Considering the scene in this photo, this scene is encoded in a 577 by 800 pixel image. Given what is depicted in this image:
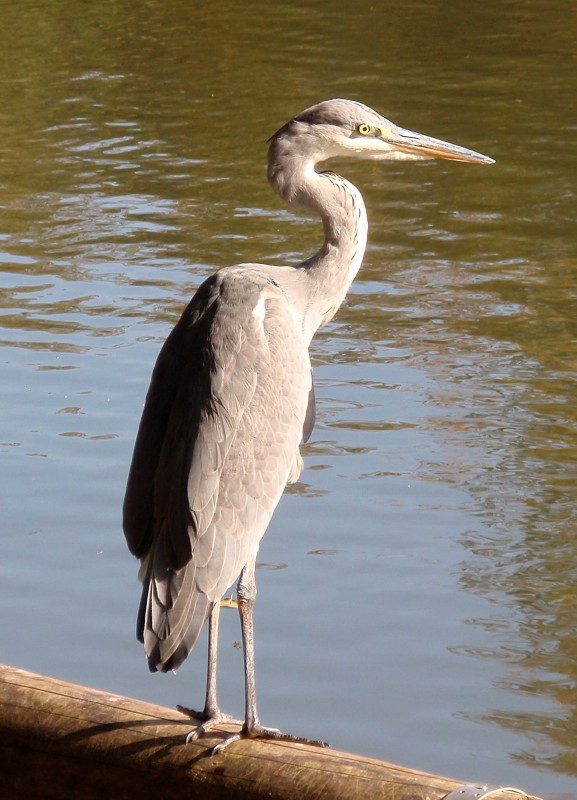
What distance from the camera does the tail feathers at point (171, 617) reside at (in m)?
3.22

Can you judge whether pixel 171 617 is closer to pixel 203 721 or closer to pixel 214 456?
pixel 203 721

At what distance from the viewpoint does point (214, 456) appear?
346 cm

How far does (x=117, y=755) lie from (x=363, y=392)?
4341 millimetres

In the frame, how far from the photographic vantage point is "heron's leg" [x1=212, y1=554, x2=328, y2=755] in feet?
10.1

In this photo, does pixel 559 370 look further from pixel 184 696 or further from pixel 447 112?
pixel 447 112

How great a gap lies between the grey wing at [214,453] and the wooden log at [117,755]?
0.29 m

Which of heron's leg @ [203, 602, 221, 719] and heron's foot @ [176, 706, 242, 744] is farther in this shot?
heron's leg @ [203, 602, 221, 719]

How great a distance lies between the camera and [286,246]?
921cm

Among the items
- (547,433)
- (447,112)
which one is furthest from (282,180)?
(447,112)

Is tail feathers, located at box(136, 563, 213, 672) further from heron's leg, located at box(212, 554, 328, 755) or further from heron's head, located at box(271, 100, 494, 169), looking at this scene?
heron's head, located at box(271, 100, 494, 169)

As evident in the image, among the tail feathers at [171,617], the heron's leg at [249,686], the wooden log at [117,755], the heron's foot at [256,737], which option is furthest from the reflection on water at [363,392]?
the wooden log at [117,755]

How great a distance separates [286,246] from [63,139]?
4.12 meters

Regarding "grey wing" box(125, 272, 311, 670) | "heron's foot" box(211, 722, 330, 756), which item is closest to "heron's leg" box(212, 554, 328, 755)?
"heron's foot" box(211, 722, 330, 756)

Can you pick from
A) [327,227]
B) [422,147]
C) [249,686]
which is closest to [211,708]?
[249,686]
